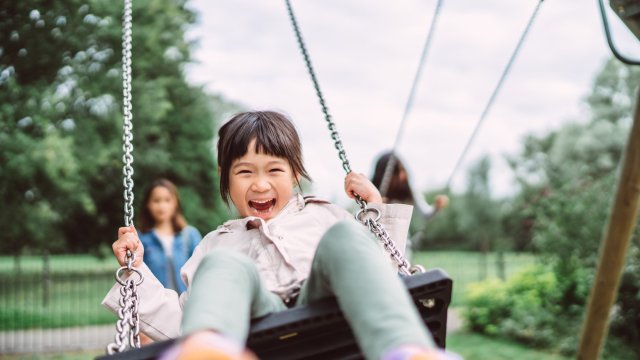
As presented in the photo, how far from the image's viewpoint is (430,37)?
314 cm

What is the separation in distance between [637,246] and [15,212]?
242 inches

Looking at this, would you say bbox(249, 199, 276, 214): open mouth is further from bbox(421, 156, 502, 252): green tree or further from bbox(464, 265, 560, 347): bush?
bbox(421, 156, 502, 252): green tree

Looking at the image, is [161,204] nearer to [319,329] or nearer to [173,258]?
[173,258]

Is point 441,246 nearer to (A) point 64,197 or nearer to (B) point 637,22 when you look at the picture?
(A) point 64,197

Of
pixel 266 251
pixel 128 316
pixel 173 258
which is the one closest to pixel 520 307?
pixel 173 258

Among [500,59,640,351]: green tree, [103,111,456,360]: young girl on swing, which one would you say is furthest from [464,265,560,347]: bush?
[103,111,456,360]: young girl on swing

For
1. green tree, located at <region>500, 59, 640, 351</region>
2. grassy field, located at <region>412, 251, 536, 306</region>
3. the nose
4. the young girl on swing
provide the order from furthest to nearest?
grassy field, located at <region>412, 251, 536, 306</region>, green tree, located at <region>500, 59, 640, 351</region>, the nose, the young girl on swing

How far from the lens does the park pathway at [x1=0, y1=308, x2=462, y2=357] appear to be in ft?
26.3

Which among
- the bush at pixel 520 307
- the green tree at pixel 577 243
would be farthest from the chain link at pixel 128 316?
the bush at pixel 520 307

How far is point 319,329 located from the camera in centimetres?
148

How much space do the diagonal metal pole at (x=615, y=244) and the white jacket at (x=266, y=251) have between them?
119 cm

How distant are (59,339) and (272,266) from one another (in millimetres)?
7688

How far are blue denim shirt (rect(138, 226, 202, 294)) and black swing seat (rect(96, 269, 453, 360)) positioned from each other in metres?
2.77

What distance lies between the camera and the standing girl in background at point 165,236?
419 cm
